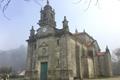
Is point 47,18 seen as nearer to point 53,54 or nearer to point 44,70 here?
point 53,54

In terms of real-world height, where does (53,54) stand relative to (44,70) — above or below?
above

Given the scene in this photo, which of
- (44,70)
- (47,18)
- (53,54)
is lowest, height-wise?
(44,70)

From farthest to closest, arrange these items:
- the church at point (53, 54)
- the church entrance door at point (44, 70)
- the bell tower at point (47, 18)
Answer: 1. the bell tower at point (47, 18)
2. the church entrance door at point (44, 70)
3. the church at point (53, 54)

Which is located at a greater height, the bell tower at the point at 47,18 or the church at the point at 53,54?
the bell tower at the point at 47,18

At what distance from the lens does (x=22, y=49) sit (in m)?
119

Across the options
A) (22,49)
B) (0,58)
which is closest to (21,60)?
(0,58)

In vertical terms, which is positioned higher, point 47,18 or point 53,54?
point 47,18

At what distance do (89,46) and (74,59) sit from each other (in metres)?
11.0

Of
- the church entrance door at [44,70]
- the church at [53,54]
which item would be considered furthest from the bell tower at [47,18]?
the church entrance door at [44,70]

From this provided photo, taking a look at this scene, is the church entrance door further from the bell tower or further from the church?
the bell tower

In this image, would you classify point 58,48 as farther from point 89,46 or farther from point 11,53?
point 11,53

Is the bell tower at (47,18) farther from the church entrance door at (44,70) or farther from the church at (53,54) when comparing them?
the church entrance door at (44,70)

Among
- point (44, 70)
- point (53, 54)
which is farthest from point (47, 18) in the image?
point (44, 70)

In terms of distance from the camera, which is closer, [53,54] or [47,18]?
[53,54]
